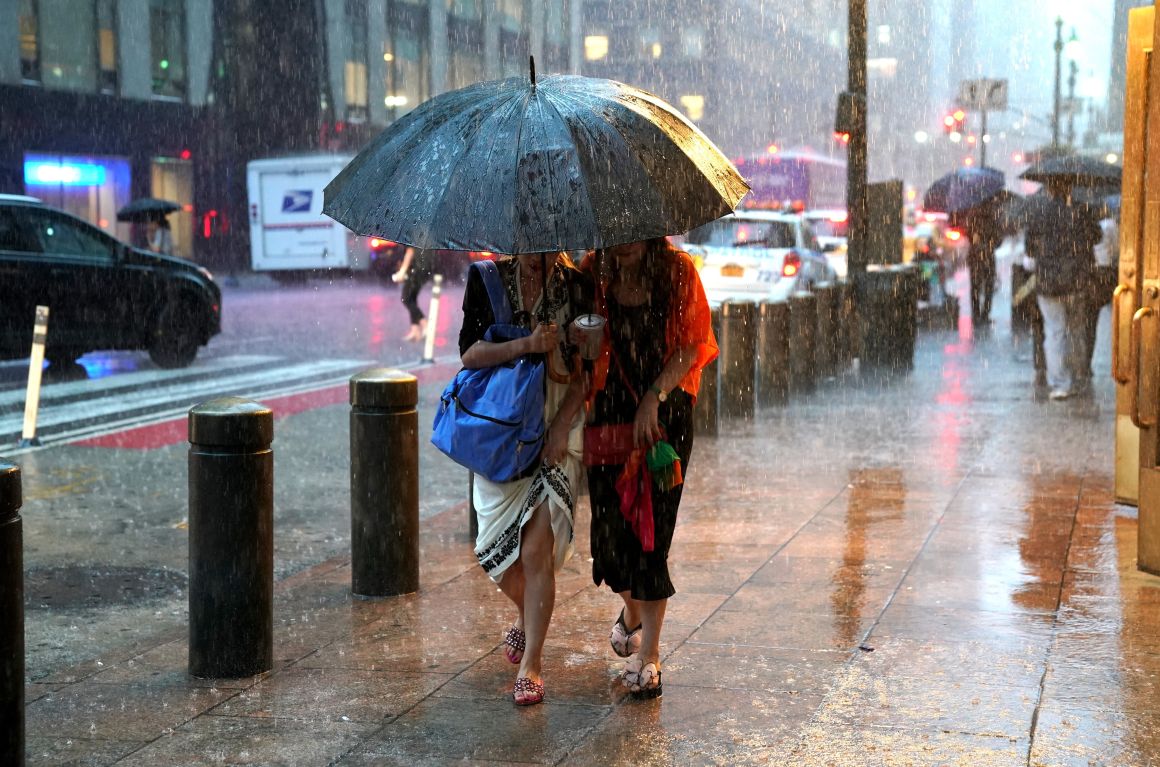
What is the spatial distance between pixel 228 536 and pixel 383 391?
1.32 metres

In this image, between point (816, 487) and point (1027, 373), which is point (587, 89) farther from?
point (1027, 373)

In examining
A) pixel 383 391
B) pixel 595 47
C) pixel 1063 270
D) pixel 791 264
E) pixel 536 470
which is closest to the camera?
pixel 536 470

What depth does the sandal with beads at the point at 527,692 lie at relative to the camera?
4812mm

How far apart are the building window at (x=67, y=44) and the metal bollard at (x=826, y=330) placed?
27169mm

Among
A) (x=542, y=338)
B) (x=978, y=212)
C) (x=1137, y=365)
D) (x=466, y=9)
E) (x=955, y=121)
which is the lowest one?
(x=1137, y=365)

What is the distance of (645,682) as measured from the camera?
16.0 feet

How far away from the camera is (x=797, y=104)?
82.9 metres

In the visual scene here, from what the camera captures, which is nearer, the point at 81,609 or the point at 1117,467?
the point at 81,609

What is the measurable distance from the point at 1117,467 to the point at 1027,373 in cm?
770

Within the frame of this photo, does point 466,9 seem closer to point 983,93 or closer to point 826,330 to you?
point 983,93

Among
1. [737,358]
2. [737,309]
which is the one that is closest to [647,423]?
[737,309]

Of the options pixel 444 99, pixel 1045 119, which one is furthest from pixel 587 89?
pixel 1045 119

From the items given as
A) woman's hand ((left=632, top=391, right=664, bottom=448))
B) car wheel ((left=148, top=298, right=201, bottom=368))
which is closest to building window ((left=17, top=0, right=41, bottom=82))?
car wheel ((left=148, top=298, right=201, bottom=368))

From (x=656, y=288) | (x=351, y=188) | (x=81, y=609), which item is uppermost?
(x=351, y=188)
